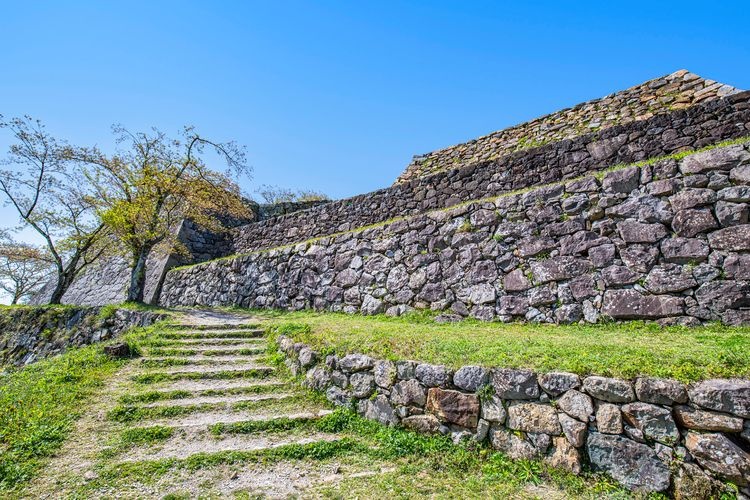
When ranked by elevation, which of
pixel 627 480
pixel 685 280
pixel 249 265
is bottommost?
pixel 627 480

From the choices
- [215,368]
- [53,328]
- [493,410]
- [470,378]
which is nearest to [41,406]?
[215,368]

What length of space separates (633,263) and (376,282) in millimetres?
4814

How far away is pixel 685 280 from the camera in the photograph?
475 cm

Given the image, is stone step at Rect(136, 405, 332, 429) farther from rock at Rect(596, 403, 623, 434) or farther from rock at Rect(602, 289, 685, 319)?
rock at Rect(602, 289, 685, 319)

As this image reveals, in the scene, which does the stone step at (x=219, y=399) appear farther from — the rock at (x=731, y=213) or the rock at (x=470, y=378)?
the rock at (x=731, y=213)

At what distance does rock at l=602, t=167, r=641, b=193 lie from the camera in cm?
564

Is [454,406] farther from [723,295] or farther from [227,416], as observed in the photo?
[723,295]

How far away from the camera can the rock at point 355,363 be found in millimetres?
4438

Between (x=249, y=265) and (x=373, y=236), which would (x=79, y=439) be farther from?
(x=249, y=265)

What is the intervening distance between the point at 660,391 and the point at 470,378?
60.7 inches

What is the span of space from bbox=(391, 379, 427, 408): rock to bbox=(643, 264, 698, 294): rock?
369 centimetres

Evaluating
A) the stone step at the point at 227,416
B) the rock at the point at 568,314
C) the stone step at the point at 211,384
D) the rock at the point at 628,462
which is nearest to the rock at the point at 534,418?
the rock at the point at 628,462

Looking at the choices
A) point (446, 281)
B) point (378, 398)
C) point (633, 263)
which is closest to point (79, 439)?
point (378, 398)

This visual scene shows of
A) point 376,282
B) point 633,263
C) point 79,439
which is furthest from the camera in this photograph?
point 376,282
